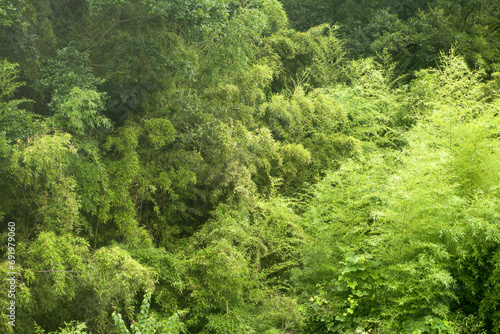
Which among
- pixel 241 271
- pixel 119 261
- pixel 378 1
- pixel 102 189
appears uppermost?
pixel 378 1

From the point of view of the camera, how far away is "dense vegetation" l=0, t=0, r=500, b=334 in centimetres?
406

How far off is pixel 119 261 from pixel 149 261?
2.14ft

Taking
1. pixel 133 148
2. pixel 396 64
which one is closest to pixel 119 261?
pixel 133 148

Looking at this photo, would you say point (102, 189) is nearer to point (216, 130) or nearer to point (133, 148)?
point (133, 148)

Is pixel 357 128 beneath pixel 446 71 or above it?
beneath

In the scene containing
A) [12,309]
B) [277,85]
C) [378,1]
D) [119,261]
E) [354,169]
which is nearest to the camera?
[12,309]

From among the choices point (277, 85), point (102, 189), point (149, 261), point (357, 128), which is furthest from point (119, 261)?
point (277, 85)

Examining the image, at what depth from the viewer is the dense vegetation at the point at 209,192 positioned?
13.3 ft

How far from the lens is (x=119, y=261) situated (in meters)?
4.34

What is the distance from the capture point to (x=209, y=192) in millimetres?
6461

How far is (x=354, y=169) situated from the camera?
601cm

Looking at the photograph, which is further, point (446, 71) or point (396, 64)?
point (396, 64)

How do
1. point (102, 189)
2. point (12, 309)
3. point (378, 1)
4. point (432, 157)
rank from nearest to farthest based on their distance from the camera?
point (12, 309), point (432, 157), point (102, 189), point (378, 1)

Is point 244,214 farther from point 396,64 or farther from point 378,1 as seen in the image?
point 378,1
